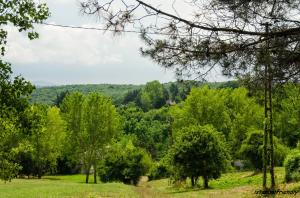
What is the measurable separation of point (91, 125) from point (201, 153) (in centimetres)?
2696

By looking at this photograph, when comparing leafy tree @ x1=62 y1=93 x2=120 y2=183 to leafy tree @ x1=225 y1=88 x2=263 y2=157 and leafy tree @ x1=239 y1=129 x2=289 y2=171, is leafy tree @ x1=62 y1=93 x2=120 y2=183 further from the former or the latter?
leafy tree @ x1=239 y1=129 x2=289 y2=171

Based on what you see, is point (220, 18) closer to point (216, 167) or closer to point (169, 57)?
point (169, 57)

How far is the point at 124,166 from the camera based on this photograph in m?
55.2

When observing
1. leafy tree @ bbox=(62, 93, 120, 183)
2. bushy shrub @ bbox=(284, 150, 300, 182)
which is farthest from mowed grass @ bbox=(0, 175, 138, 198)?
leafy tree @ bbox=(62, 93, 120, 183)

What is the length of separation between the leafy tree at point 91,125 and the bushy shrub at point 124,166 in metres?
6.34

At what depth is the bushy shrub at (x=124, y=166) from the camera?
54.7 m

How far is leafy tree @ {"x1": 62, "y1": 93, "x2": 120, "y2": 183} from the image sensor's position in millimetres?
61781

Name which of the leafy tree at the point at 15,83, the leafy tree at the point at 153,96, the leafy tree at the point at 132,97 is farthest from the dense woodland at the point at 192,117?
the leafy tree at the point at 132,97

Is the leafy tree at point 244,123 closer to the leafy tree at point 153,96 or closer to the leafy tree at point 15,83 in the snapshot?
the leafy tree at point 15,83

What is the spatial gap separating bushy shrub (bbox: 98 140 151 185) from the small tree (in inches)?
642

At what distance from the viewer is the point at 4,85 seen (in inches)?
438

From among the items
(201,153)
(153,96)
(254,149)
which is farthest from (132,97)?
(201,153)

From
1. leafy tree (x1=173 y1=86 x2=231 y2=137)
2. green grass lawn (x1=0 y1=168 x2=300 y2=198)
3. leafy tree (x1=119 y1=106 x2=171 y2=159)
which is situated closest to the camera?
green grass lawn (x1=0 y1=168 x2=300 y2=198)

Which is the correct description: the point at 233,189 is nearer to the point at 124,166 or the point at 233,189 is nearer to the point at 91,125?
the point at 124,166
